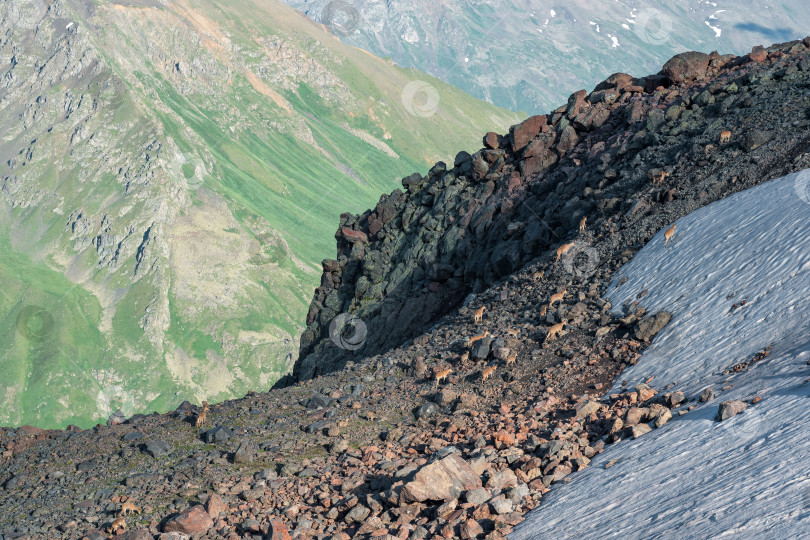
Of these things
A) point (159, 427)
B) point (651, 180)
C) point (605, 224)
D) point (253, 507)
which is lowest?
point (159, 427)

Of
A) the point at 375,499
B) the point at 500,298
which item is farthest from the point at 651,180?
the point at 375,499

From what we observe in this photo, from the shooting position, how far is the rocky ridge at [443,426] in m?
16.5

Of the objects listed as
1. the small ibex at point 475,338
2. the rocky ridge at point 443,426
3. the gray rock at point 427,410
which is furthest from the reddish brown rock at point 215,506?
the small ibex at point 475,338

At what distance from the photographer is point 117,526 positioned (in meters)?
17.1

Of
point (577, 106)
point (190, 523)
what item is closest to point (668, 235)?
point (577, 106)

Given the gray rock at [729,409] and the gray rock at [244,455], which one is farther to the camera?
the gray rock at [244,455]

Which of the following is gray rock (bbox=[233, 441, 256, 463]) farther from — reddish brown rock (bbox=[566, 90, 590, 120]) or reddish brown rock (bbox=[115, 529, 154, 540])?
reddish brown rock (bbox=[566, 90, 590, 120])

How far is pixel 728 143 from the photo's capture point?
1233 inches

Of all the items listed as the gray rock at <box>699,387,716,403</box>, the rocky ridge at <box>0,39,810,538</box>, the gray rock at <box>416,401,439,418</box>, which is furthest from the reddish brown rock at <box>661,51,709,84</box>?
the gray rock at <box>699,387,716,403</box>

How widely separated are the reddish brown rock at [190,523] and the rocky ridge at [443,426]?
0.11 feet

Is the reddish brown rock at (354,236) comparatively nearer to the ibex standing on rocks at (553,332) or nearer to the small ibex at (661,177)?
the small ibex at (661,177)

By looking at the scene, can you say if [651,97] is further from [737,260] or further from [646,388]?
[646,388]

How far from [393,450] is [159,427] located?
8641 mm

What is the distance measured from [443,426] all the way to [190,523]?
743cm
